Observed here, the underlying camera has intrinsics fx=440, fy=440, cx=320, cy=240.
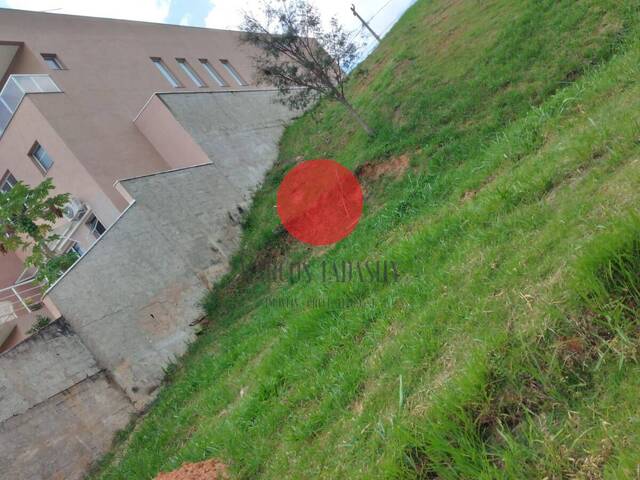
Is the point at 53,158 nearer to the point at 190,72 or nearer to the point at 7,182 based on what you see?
the point at 7,182

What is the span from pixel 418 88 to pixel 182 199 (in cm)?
792

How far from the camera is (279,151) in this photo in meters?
19.4

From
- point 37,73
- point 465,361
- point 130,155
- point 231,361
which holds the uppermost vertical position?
point 37,73

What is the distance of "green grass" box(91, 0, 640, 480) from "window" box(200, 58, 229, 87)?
17726 mm

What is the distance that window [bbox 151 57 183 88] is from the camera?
21625 millimetres

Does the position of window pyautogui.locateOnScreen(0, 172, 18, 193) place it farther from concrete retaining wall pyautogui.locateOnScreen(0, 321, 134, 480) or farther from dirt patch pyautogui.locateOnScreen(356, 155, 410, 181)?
dirt patch pyautogui.locateOnScreen(356, 155, 410, 181)

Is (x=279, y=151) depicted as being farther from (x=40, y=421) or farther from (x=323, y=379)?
(x=323, y=379)

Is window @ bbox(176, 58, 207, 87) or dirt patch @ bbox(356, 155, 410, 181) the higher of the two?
window @ bbox(176, 58, 207, 87)

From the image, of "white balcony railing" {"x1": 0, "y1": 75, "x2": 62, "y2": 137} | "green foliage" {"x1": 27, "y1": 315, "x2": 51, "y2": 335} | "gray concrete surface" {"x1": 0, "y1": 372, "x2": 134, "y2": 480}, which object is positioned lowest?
"gray concrete surface" {"x1": 0, "y1": 372, "x2": 134, "y2": 480}

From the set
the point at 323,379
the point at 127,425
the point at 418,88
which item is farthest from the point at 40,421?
the point at 418,88

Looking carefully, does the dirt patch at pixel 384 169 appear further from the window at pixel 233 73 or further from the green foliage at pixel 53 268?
the window at pixel 233 73

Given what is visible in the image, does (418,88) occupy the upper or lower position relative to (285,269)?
upper

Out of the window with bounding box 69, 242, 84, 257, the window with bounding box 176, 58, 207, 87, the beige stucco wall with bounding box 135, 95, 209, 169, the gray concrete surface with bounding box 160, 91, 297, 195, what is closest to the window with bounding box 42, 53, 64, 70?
the beige stucco wall with bounding box 135, 95, 209, 169
